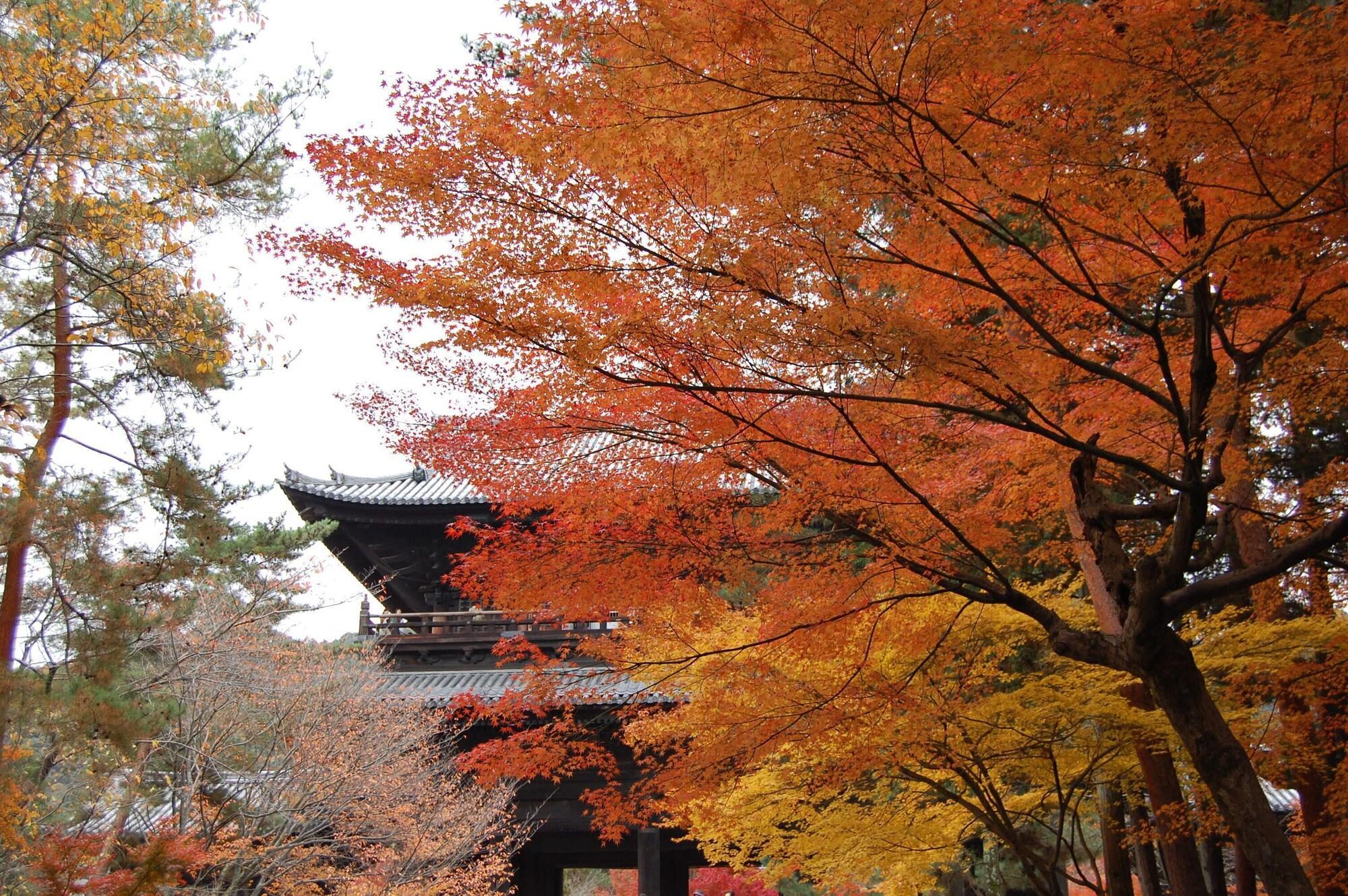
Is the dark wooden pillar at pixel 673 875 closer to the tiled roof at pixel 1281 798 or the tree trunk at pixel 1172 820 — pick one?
the tree trunk at pixel 1172 820

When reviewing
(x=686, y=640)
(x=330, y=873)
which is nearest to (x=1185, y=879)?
(x=686, y=640)

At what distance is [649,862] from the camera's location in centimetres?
1138

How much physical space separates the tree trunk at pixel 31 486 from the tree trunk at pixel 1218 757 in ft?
18.4

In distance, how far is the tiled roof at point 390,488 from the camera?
14141mm

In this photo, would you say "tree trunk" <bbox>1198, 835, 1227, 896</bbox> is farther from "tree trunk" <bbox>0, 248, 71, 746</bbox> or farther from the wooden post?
"tree trunk" <bbox>0, 248, 71, 746</bbox>

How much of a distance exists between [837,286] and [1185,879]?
7124 mm

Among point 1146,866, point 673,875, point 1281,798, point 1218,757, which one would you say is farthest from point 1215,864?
point 1281,798

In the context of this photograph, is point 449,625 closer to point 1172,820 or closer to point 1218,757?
point 1172,820

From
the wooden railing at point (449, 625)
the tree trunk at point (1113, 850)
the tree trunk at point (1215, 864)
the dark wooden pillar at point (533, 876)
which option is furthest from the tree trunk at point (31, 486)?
the tree trunk at point (1215, 864)

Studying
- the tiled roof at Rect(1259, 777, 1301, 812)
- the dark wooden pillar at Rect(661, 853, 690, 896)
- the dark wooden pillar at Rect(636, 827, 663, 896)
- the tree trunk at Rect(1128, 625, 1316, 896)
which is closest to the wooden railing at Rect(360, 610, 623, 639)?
the dark wooden pillar at Rect(636, 827, 663, 896)

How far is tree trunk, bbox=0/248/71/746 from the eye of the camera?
485 centimetres

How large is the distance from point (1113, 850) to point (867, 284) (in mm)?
7606

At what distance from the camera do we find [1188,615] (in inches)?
344

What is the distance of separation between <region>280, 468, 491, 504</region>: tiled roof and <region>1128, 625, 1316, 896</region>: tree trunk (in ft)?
33.3
